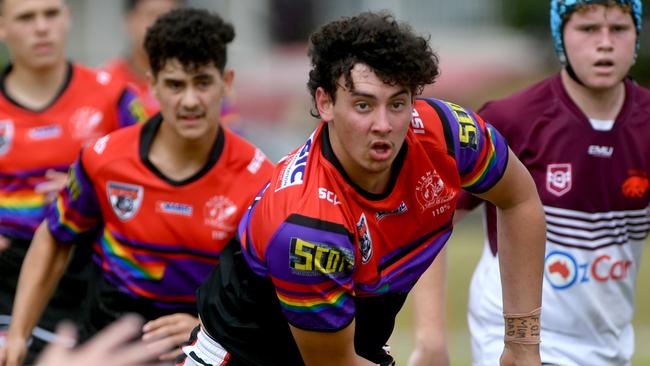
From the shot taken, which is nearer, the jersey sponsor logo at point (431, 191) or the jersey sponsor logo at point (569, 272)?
the jersey sponsor logo at point (431, 191)

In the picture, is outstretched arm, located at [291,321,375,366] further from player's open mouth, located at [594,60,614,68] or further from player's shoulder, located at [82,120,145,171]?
player's open mouth, located at [594,60,614,68]

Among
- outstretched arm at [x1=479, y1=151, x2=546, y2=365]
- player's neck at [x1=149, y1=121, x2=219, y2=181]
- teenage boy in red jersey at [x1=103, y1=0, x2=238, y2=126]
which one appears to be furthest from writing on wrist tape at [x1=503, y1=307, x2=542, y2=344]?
teenage boy in red jersey at [x1=103, y1=0, x2=238, y2=126]

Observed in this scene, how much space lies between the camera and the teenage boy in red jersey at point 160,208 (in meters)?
5.59

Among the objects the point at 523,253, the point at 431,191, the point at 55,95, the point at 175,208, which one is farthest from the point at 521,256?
the point at 55,95

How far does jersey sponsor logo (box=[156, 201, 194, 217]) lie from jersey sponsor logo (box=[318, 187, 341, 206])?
1.38 meters

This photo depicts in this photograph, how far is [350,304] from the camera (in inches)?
173

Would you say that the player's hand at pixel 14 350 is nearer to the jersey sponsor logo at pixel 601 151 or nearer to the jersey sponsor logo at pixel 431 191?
the jersey sponsor logo at pixel 431 191

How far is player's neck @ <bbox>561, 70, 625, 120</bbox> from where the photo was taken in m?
5.70

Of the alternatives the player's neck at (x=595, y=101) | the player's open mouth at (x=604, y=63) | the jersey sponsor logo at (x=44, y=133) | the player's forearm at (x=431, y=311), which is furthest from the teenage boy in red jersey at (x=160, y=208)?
the player's open mouth at (x=604, y=63)

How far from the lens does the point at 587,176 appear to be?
5582mm

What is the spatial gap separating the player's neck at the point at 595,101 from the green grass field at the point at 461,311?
183 inches

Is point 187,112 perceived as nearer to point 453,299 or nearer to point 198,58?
point 198,58

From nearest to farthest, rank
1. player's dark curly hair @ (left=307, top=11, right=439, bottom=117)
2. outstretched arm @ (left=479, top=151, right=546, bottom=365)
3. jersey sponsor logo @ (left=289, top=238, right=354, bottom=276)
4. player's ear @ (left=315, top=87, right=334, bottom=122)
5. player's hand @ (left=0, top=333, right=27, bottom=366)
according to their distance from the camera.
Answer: jersey sponsor logo @ (left=289, top=238, right=354, bottom=276)
player's dark curly hair @ (left=307, top=11, right=439, bottom=117)
player's ear @ (left=315, top=87, right=334, bottom=122)
outstretched arm @ (left=479, top=151, right=546, bottom=365)
player's hand @ (left=0, top=333, right=27, bottom=366)

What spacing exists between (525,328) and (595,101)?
1.20 m
